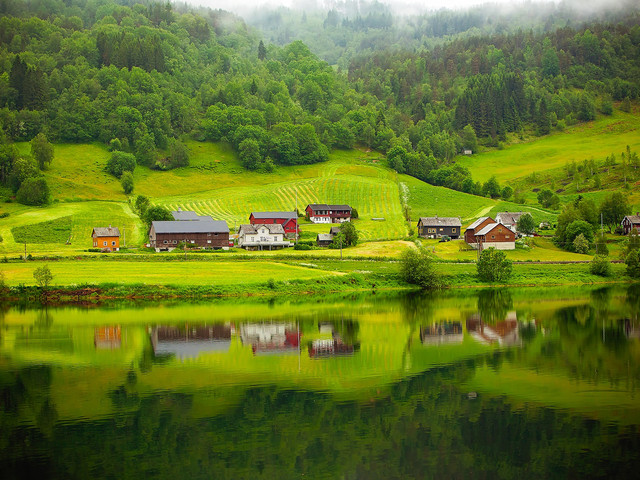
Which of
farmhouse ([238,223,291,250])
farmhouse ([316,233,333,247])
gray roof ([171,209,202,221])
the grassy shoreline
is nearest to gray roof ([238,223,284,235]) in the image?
farmhouse ([238,223,291,250])

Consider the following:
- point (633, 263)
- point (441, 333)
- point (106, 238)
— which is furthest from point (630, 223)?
point (106, 238)

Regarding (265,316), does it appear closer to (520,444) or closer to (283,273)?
(283,273)

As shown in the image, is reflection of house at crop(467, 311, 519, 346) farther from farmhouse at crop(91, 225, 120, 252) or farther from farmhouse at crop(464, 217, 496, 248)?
farmhouse at crop(91, 225, 120, 252)

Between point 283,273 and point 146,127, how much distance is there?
91.8m

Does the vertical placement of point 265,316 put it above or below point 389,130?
below

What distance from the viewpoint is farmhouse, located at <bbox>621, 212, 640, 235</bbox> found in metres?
90.7

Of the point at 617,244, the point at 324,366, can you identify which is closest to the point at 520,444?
the point at 324,366

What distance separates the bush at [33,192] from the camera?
340 feet

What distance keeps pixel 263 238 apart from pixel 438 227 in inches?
1093

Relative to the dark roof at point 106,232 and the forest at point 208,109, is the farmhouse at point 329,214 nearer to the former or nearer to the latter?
the dark roof at point 106,232

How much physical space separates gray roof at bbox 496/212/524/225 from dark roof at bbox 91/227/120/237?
192 ft

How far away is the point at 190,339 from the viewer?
41188 millimetres

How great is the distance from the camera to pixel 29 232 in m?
87.4

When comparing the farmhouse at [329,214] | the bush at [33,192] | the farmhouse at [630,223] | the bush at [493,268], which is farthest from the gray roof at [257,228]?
the farmhouse at [630,223]
